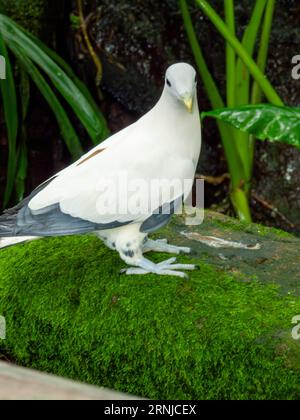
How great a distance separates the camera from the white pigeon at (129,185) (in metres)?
2.34

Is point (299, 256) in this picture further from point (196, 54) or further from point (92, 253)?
point (196, 54)

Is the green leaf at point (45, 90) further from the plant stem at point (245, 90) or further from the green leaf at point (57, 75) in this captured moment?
the plant stem at point (245, 90)

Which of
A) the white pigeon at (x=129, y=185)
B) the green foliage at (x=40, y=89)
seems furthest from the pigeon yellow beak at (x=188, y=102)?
the green foliage at (x=40, y=89)

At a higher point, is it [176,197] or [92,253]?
[176,197]

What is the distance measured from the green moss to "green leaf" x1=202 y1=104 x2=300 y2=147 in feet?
1.68

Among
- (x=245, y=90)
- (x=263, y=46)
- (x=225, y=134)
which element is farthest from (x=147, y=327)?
(x=263, y=46)

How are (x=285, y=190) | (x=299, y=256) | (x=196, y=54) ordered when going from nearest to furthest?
(x=299, y=256) → (x=196, y=54) → (x=285, y=190)

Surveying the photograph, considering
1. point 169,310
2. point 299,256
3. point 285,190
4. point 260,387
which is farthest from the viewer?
point 285,190

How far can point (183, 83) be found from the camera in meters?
2.28

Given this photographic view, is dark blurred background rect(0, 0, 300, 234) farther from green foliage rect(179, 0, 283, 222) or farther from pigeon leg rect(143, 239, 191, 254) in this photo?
pigeon leg rect(143, 239, 191, 254)

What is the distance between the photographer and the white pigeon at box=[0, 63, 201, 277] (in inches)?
92.2
